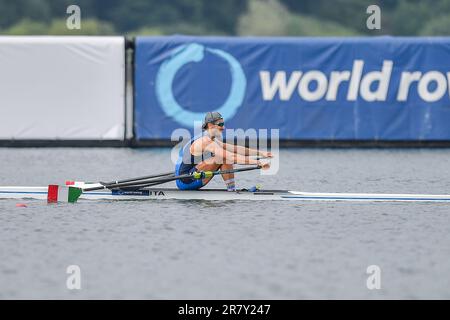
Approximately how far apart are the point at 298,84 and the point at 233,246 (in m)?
14.1

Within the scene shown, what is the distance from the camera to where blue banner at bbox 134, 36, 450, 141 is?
2664cm

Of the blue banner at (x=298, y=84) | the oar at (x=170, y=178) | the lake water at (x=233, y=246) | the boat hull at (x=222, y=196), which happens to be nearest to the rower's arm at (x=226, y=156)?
the oar at (x=170, y=178)

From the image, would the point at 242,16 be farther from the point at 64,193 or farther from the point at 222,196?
the point at 64,193

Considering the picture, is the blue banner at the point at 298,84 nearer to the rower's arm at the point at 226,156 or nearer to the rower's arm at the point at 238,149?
the rower's arm at the point at 238,149

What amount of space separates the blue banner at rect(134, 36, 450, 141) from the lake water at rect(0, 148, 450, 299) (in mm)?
6273

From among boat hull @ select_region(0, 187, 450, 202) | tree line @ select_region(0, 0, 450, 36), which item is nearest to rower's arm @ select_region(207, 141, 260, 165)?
boat hull @ select_region(0, 187, 450, 202)

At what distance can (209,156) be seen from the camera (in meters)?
17.3

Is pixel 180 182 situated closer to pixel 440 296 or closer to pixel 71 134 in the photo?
pixel 440 296

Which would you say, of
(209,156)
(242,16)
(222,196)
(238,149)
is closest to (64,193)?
(209,156)

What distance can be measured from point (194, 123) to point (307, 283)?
15770 mm

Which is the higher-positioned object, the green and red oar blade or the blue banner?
the blue banner

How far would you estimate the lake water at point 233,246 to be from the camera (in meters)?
10.8

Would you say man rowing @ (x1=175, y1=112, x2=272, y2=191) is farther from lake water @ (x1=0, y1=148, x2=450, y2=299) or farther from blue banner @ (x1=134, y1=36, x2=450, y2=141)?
blue banner @ (x1=134, y1=36, x2=450, y2=141)

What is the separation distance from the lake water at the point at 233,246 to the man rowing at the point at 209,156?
0.57m
